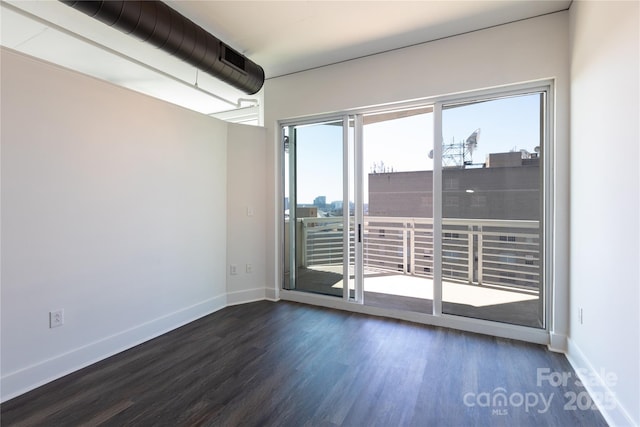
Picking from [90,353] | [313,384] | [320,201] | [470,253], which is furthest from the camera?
[320,201]

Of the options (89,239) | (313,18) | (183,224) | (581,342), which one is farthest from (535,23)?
(89,239)

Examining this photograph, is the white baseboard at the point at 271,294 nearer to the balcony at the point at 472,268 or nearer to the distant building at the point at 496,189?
the balcony at the point at 472,268

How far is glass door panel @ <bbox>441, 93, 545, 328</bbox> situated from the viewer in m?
2.59

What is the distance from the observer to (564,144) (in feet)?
7.73

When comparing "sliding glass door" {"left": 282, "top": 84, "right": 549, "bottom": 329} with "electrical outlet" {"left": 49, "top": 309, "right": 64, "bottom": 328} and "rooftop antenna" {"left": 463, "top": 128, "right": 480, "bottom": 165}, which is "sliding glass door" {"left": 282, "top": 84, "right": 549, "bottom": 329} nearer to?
"rooftop antenna" {"left": 463, "top": 128, "right": 480, "bottom": 165}

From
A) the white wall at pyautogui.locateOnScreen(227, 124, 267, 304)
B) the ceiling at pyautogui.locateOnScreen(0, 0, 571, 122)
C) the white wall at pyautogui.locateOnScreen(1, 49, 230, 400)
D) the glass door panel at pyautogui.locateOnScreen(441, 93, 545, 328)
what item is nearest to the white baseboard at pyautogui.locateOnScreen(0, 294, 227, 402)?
the white wall at pyautogui.locateOnScreen(1, 49, 230, 400)

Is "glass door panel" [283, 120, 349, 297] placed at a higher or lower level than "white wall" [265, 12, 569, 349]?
lower

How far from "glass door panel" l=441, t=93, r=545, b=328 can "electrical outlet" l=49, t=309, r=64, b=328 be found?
11.2 feet

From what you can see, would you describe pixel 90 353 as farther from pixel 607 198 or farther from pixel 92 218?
pixel 607 198

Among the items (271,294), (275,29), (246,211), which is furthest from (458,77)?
(271,294)

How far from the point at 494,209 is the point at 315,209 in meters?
2.04

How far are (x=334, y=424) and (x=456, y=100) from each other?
3.01m

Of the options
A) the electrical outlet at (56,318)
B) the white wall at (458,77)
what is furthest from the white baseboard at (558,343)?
the electrical outlet at (56,318)

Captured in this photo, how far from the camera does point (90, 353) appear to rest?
7.32 ft
